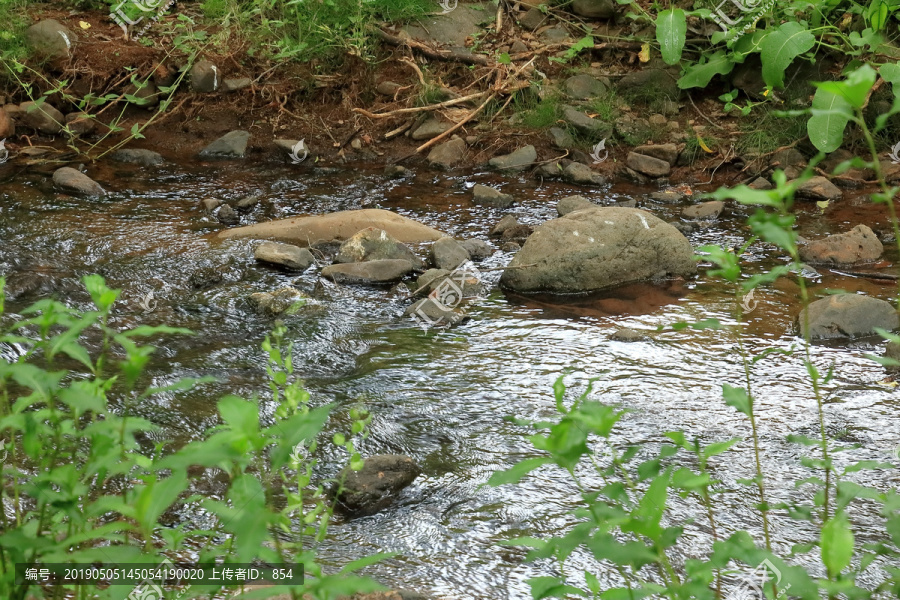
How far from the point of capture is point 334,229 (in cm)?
566

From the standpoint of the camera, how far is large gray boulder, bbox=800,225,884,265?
5113 millimetres

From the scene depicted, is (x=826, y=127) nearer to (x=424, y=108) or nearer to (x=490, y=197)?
(x=490, y=197)

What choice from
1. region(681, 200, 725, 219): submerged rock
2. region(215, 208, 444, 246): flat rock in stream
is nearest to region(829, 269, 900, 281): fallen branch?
region(681, 200, 725, 219): submerged rock

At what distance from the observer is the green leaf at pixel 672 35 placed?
6.80m

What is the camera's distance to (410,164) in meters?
7.23

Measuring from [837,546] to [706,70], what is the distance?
6377mm

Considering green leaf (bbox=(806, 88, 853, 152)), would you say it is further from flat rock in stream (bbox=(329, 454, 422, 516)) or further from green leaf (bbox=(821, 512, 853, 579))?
green leaf (bbox=(821, 512, 853, 579))

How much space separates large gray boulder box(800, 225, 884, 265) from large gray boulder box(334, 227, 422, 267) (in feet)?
8.09

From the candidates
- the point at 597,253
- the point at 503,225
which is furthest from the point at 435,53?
the point at 597,253

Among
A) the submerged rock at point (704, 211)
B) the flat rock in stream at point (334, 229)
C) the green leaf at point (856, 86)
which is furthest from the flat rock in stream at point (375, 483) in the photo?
the submerged rock at point (704, 211)

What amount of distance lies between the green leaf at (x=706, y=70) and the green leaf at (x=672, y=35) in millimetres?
265

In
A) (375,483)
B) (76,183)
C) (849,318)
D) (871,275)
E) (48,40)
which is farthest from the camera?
(48,40)

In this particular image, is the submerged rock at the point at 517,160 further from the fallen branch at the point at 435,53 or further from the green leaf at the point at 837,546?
the green leaf at the point at 837,546

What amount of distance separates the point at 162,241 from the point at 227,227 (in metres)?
0.51
